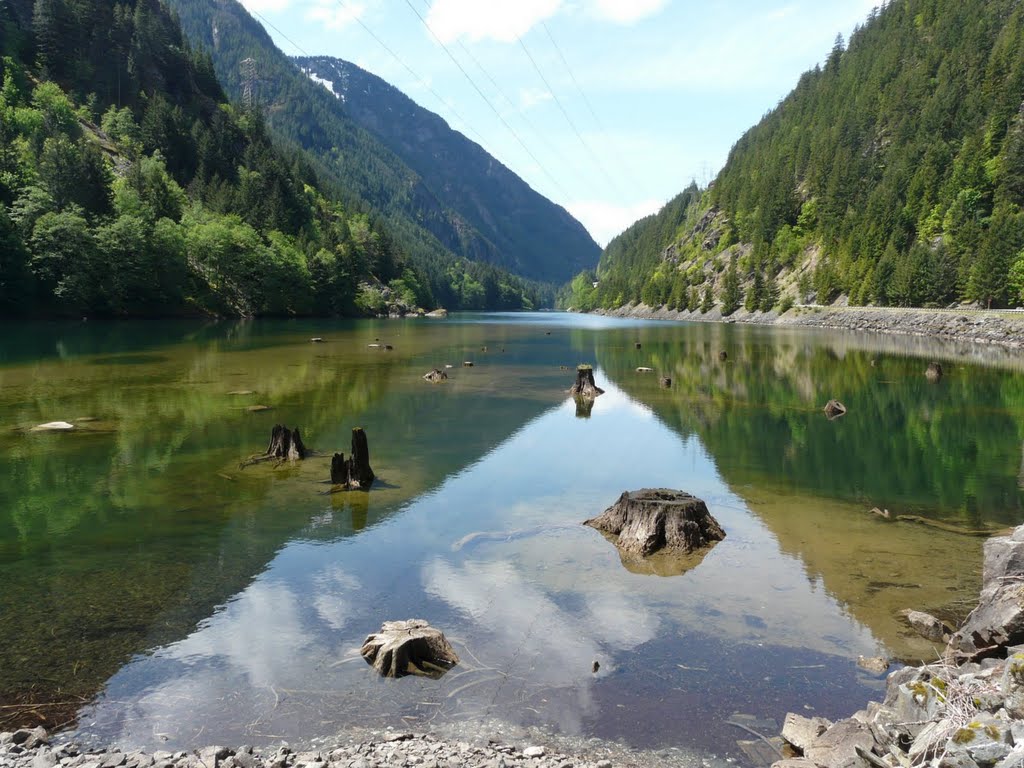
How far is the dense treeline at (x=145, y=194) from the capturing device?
290ft

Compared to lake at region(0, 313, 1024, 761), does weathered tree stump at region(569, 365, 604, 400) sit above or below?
above

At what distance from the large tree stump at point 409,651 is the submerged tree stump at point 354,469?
31.7ft

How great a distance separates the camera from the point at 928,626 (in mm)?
10562

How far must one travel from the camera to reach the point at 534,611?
11.6 m

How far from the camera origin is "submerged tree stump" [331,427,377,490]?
760 inches

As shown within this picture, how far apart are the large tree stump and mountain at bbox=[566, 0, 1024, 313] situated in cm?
10120

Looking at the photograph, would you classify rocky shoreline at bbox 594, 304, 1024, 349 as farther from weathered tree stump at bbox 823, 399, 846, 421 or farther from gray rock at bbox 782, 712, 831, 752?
gray rock at bbox 782, 712, 831, 752

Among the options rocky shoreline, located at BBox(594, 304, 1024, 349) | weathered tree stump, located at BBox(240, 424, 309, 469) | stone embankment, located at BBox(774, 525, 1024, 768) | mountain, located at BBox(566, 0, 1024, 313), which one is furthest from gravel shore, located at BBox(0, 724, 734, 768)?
mountain, located at BBox(566, 0, 1024, 313)

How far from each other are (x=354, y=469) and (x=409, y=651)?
415 inches

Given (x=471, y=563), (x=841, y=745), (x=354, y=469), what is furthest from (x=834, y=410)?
(x=841, y=745)

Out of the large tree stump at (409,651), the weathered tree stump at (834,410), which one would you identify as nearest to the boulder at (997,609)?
the large tree stump at (409,651)

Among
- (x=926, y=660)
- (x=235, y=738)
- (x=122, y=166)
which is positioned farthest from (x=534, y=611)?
(x=122, y=166)

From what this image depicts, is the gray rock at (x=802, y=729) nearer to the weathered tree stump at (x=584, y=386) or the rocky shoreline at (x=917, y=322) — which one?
the weathered tree stump at (x=584, y=386)

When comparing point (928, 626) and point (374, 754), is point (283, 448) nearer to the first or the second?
point (374, 754)
